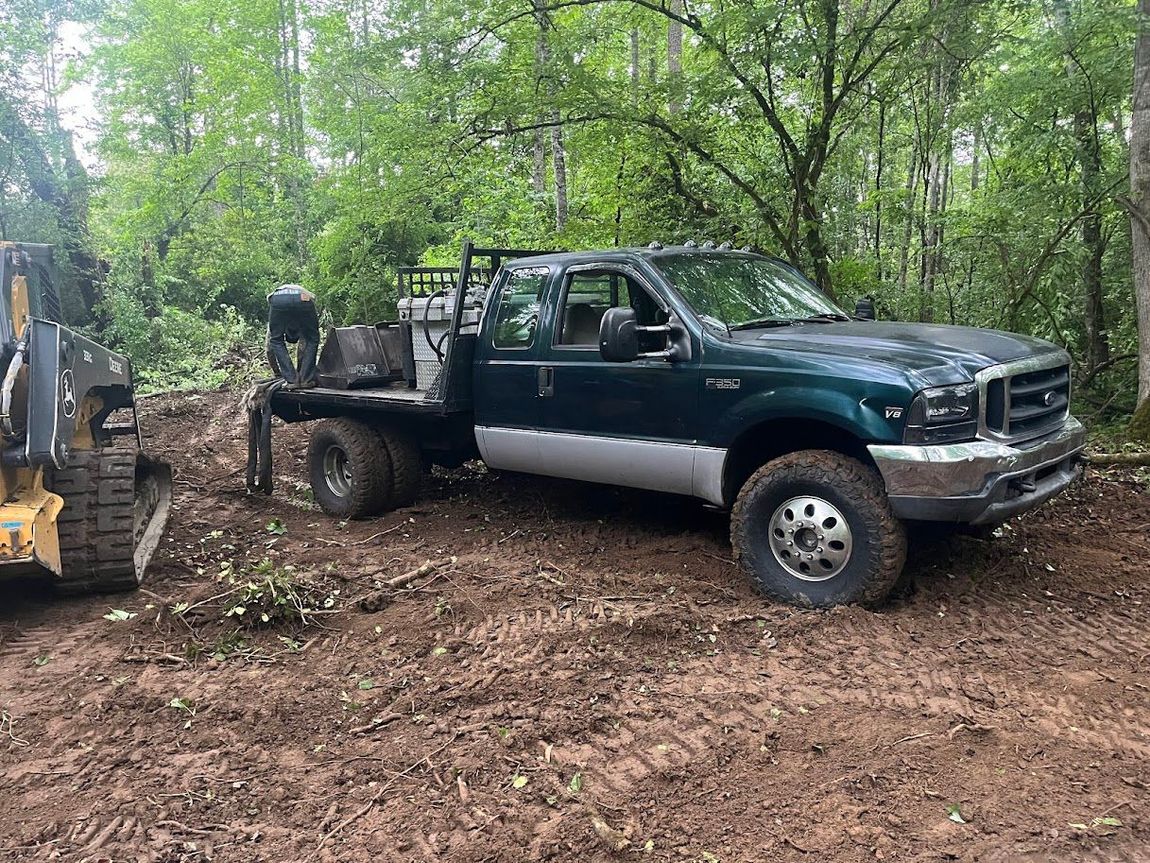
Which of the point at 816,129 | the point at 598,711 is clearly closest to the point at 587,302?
the point at 598,711

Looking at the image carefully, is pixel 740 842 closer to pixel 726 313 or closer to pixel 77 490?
pixel 726 313

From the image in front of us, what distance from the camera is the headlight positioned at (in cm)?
409

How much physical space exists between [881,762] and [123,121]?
2658 cm

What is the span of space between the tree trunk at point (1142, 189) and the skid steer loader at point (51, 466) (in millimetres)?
7759

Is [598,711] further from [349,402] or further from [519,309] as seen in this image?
[349,402]

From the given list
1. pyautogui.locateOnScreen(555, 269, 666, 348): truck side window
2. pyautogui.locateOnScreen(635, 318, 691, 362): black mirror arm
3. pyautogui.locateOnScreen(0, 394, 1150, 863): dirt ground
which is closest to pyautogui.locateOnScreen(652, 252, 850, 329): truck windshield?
pyautogui.locateOnScreen(635, 318, 691, 362): black mirror arm

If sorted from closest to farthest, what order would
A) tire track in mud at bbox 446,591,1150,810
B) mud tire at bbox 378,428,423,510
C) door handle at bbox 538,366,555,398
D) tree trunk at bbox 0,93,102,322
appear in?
tire track in mud at bbox 446,591,1150,810
door handle at bbox 538,366,555,398
mud tire at bbox 378,428,423,510
tree trunk at bbox 0,93,102,322

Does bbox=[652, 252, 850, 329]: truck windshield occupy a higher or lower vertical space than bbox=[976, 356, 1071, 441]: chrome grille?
higher

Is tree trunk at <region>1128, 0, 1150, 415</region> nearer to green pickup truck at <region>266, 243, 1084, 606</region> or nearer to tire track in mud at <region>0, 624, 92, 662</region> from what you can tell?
green pickup truck at <region>266, 243, 1084, 606</region>

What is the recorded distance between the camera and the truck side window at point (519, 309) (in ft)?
19.3

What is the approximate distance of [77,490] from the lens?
5062mm

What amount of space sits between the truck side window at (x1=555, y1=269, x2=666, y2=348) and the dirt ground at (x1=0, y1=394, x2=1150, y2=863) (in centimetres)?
145

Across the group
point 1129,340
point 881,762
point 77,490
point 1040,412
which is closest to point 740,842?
point 881,762

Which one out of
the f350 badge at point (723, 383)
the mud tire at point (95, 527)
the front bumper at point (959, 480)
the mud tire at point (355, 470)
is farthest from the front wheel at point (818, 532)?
the mud tire at point (95, 527)
